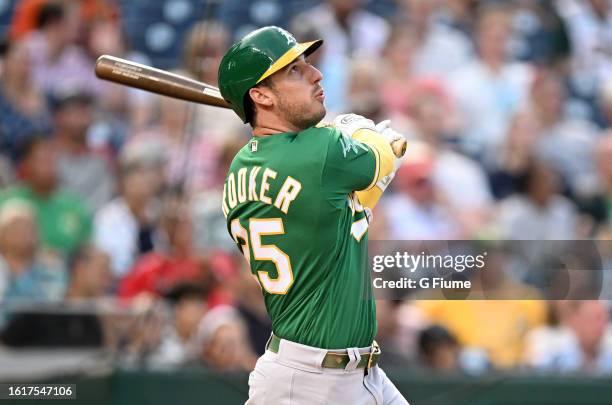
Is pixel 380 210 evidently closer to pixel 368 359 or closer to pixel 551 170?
pixel 551 170

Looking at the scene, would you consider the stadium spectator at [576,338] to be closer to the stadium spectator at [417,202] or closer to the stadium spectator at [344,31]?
the stadium spectator at [417,202]

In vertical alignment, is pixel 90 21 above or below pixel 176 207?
above

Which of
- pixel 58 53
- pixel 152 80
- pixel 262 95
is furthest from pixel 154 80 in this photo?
pixel 58 53

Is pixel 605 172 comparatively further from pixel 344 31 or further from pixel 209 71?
pixel 209 71

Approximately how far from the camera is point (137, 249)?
6.61 m

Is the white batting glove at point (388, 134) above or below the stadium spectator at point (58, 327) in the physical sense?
above

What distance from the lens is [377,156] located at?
3.32 metres

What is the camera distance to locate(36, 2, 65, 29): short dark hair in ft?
24.9

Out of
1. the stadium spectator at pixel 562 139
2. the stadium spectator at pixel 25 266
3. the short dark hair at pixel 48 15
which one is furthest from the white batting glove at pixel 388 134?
the short dark hair at pixel 48 15

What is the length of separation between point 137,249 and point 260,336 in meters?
1.22

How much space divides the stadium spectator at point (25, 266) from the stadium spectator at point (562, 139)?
119 inches

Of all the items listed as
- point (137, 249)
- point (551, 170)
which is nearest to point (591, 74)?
point (551, 170)

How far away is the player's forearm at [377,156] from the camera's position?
333cm

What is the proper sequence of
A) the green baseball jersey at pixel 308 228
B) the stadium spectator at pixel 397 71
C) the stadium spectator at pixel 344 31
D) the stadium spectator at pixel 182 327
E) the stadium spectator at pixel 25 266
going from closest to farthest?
1. the green baseball jersey at pixel 308 228
2. the stadium spectator at pixel 182 327
3. the stadium spectator at pixel 25 266
4. the stadium spectator at pixel 397 71
5. the stadium spectator at pixel 344 31
